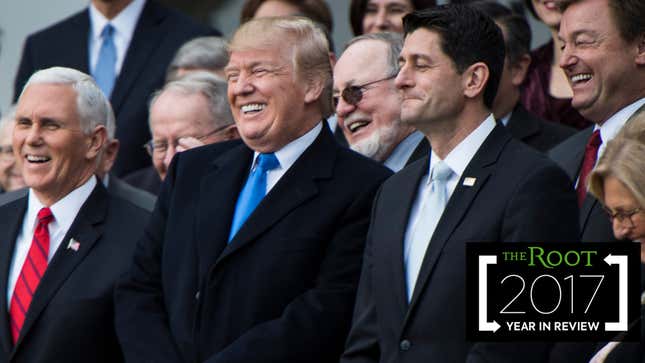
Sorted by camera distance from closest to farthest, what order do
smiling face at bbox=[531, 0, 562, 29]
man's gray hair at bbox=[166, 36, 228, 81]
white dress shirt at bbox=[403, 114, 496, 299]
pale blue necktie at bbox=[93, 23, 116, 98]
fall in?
white dress shirt at bbox=[403, 114, 496, 299]
smiling face at bbox=[531, 0, 562, 29]
man's gray hair at bbox=[166, 36, 228, 81]
pale blue necktie at bbox=[93, 23, 116, 98]

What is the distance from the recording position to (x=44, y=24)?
10875mm

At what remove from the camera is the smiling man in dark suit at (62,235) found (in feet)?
20.7

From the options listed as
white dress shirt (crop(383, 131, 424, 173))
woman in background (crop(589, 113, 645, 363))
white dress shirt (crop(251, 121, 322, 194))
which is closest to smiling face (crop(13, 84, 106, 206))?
white dress shirt (crop(251, 121, 322, 194))

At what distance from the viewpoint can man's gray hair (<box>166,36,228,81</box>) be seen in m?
8.24

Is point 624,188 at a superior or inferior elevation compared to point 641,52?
inferior

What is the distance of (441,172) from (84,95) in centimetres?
196

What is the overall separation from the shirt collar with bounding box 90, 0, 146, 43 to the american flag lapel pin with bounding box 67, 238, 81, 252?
2711 millimetres

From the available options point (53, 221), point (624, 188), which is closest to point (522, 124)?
point (624, 188)

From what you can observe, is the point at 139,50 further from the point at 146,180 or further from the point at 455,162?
the point at 455,162

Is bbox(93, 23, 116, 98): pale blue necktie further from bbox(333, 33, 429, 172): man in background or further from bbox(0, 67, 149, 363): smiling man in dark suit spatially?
bbox(333, 33, 429, 172): man in background

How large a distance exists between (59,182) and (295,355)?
61.9 inches

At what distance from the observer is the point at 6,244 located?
21.6 ft

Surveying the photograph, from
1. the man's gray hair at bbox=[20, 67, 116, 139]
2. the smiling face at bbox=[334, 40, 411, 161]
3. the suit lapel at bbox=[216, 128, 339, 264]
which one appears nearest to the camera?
the suit lapel at bbox=[216, 128, 339, 264]

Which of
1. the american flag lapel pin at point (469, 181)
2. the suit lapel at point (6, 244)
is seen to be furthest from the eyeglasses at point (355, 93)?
the american flag lapel pin at point (469, 181)
